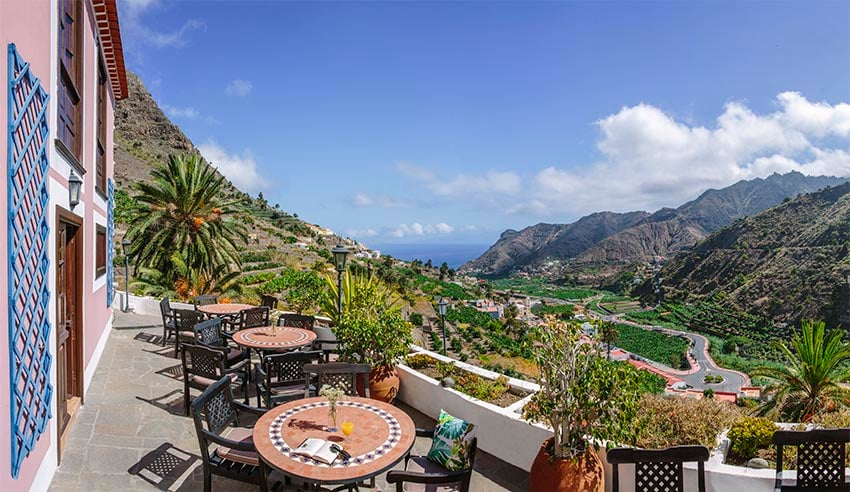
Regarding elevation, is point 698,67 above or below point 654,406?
above

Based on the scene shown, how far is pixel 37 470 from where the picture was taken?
10.6 feet

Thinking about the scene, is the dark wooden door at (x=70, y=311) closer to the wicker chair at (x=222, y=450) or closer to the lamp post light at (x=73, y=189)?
the lamp post light at (x=73, y=189)

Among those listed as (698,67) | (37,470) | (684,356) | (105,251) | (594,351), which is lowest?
(684,356)

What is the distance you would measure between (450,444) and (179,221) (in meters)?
14.0

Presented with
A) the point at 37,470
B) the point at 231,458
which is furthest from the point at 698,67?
the point at 37,470

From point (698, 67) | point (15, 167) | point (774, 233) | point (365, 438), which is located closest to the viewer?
point (15, 167)

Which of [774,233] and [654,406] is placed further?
[774,233]

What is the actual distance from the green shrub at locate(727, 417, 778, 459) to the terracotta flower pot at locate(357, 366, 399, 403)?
3.52 metres

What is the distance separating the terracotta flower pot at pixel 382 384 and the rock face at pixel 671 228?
16243 centimetres

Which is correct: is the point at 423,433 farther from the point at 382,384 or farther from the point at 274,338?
the point at 274,338

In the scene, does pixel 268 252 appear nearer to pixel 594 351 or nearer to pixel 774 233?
pixel 594 351

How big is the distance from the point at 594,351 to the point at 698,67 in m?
9.23

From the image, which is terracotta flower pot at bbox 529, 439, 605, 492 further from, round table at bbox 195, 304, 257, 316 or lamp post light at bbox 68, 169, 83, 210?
round table at bbox 195, 304, 257, 316

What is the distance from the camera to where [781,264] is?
6831 cm
